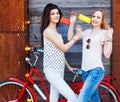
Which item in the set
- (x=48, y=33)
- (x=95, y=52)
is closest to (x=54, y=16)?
(x=48, y=33)

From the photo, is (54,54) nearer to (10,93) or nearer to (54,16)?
(54,16)

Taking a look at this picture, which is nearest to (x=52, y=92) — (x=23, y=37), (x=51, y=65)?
(x=51, y=65)

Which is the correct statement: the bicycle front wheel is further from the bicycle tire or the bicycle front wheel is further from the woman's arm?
the woman's arm

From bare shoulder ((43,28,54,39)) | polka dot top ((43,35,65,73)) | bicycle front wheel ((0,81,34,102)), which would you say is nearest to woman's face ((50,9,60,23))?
bare shoulder ((43,28,54,39))

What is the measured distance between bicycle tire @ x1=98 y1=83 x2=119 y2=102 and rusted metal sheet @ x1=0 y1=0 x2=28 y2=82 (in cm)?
129

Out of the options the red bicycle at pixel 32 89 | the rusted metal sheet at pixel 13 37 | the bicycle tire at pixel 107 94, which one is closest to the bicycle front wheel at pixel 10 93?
the red bicycle at pixel 32 89

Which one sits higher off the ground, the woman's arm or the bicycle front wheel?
the woman's arm

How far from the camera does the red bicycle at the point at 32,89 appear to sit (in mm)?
6453

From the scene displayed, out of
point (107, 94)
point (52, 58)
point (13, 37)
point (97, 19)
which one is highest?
point (97, 19)

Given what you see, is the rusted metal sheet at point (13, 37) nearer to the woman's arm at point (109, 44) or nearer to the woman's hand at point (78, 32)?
the woman's hand at point (78, 32)

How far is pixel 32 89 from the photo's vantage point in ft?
22.2

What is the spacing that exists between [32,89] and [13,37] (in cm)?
89

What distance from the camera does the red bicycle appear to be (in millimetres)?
6453

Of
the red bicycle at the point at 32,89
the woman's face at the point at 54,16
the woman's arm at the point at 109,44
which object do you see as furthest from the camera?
the red bicycle at the point at 32,89
